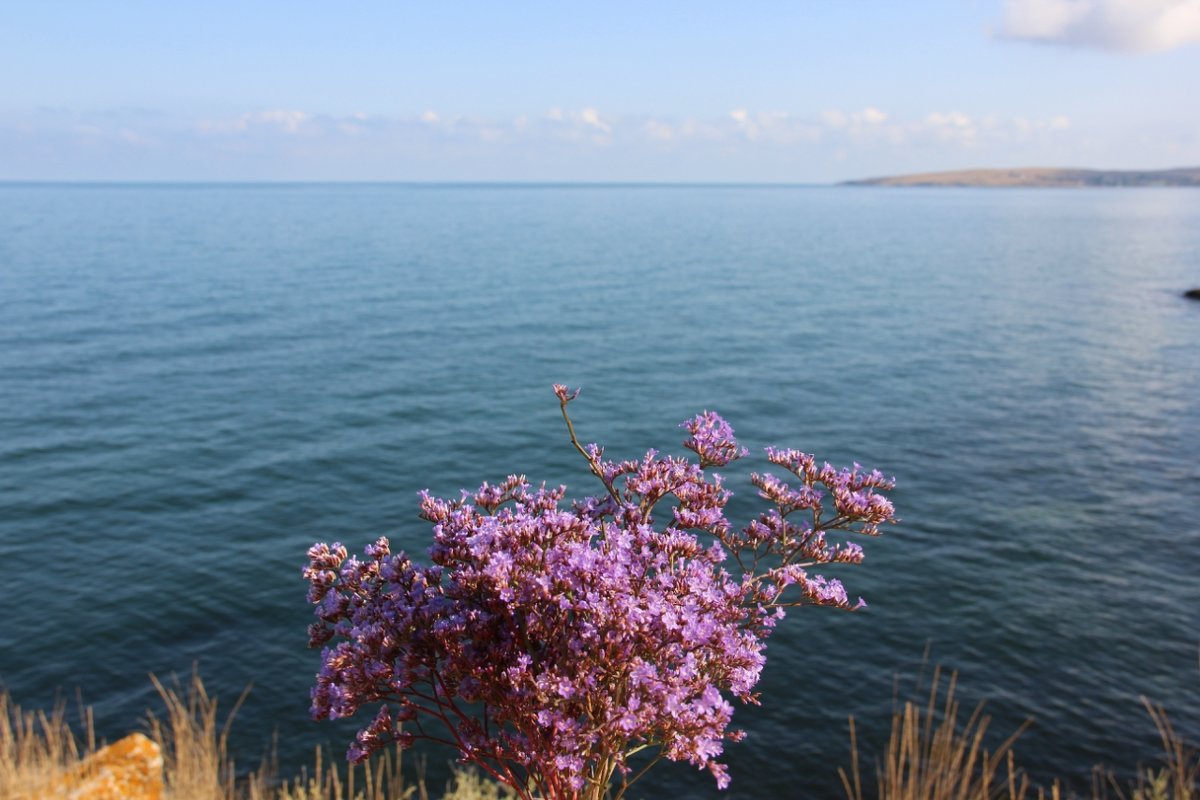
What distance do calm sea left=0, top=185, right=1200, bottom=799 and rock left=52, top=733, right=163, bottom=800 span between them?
722 centimetres

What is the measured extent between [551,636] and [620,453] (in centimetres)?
3463

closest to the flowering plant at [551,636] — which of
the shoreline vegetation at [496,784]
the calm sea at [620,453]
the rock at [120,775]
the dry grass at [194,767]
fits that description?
the dry grass at [194,767]

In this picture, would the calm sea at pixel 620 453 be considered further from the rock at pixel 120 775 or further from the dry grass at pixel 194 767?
the rock at pixel 120 775

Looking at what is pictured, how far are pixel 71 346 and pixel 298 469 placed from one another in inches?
1109

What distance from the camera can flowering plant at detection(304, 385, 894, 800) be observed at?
4211 mm

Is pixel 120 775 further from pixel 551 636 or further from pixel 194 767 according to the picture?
pixel 551 636

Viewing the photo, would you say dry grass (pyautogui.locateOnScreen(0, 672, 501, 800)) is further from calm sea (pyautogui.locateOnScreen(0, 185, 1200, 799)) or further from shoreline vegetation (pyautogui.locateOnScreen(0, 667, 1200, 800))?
calm sea (pyautogui.locateOnScreen(0, 185, 1200, 799))

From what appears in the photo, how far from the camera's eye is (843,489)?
5531mm

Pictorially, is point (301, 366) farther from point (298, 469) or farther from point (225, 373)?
point (298, 469)

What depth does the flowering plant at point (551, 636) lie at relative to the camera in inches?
166

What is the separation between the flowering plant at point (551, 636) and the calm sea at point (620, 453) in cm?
1970

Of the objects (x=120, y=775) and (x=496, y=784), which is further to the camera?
(x=496, y=784)

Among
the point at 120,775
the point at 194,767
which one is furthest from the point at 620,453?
the point at 120,775

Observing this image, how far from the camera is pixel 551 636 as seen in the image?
14.4 feet
